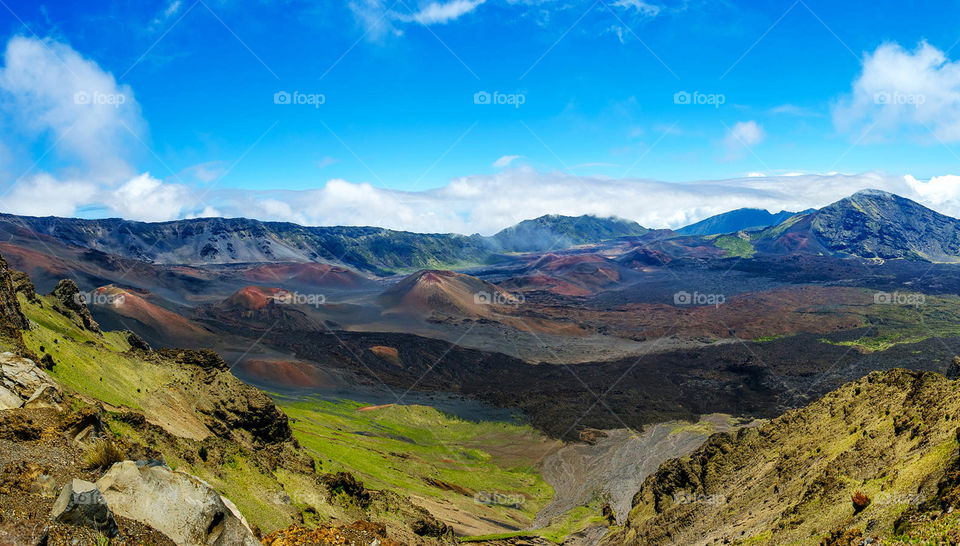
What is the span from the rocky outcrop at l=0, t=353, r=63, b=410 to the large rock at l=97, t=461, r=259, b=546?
424 cm

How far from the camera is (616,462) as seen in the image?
4534 cm

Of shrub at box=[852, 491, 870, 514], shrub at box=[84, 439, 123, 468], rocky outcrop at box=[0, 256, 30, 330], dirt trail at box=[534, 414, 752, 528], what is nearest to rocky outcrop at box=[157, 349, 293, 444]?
rocky outcrop at box=[0, 256, 30, 330]

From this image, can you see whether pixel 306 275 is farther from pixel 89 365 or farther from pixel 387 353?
pixel 89 365

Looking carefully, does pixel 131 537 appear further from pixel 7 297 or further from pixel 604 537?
pixel 604 537

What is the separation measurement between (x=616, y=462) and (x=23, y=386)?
42741 mm

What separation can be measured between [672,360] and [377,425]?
50583 millimetres

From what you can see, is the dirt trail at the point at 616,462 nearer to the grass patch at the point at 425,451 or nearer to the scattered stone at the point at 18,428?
the grass patch at the point at 425,451

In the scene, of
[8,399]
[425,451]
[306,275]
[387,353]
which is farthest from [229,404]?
[306,275]

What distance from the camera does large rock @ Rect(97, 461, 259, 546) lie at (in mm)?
7789

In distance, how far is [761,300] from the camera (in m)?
131

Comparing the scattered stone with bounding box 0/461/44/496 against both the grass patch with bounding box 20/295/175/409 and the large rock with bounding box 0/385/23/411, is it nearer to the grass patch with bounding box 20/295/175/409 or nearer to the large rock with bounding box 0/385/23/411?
the large rock with bounding box 0/385/23/411

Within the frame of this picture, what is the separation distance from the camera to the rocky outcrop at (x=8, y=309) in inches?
579

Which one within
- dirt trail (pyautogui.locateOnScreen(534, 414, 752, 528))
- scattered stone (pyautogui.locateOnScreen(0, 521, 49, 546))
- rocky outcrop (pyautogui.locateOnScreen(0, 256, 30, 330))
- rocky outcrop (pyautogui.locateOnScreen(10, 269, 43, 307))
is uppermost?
rocky outcrop (pyautogui.locateOnScreen(10, 269, 43, 307))

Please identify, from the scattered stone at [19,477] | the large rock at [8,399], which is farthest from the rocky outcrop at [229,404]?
the scattered stone at [19,477]
